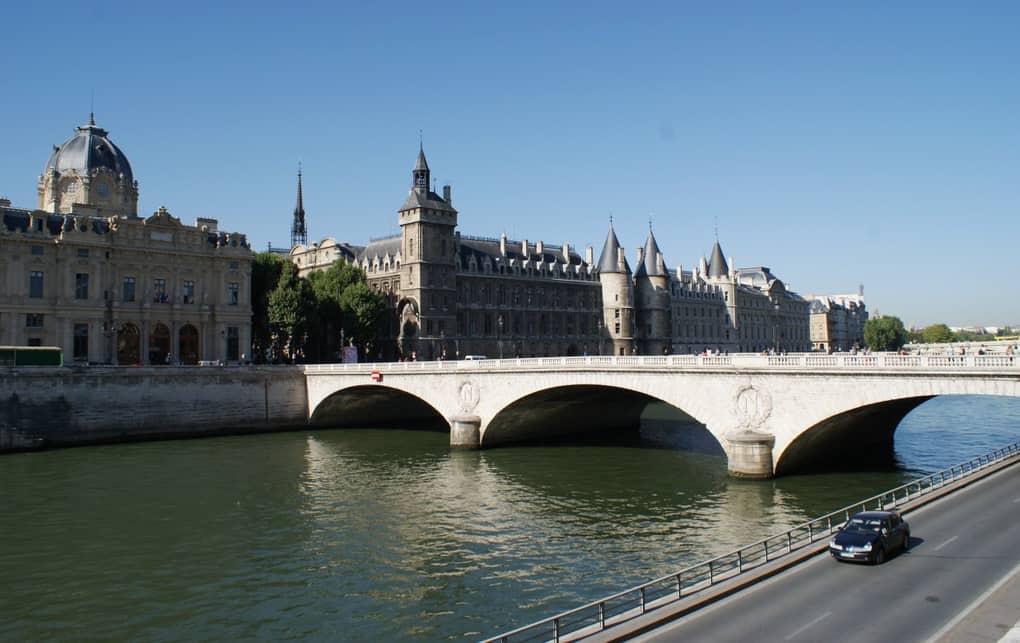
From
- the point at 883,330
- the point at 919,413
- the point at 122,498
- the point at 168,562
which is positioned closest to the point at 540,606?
the point at 168,562

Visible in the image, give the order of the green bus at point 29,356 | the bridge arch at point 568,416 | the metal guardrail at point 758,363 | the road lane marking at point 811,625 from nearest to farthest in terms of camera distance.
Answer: the road lane marking at point 811,625 → the metal guardrail at point 758,363 → the bridge arch at point 568,416 → the green bus at point 29,356

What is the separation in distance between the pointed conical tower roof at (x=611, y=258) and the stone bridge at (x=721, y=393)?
55.7 metres

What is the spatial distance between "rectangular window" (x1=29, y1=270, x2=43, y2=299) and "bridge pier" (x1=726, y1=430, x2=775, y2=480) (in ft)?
199

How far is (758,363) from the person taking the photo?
39.8 m

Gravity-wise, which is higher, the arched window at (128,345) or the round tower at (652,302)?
the round tower at (652,302)

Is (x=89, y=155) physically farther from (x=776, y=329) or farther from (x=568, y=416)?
(x=776, y=329)

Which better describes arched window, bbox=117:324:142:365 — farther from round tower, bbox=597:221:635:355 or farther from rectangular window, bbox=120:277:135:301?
round tower, bbox=597:221:635:355

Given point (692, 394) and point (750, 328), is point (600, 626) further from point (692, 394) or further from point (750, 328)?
point (750, 328)

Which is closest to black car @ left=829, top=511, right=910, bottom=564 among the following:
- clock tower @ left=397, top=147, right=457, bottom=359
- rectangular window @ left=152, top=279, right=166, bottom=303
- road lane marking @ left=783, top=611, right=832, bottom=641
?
road lane marking @ left=783, top=611, right=832, bottom=641

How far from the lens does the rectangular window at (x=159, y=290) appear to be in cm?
7631

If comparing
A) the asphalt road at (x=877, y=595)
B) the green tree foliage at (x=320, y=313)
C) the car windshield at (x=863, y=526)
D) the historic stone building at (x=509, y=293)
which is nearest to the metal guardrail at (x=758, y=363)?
the asphalt road at (x=877, y=595)

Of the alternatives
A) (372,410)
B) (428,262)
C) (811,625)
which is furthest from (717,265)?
(811,625)

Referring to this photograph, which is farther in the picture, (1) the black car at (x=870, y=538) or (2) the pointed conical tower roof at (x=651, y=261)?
(2) the pointed conical tower roof at (x=651, y=261)

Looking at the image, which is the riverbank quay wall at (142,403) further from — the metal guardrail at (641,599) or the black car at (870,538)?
the black car at (870,538)
